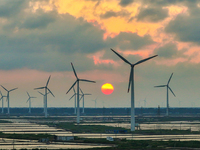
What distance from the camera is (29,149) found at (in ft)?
257

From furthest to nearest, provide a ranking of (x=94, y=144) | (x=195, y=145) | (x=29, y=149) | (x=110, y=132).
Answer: (x=110, y=132) → (x=94, y=144) → (x=195, y=145) → (x=29, y=149)

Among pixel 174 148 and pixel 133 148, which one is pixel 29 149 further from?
pixel 174 148

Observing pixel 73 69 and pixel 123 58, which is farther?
pixel 73 69

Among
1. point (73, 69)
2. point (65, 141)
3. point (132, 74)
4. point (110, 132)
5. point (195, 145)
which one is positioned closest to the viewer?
point (195, 145)

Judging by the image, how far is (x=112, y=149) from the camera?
3088 inches

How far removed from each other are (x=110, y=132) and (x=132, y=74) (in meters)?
21.9


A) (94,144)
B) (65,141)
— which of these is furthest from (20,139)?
(94,144)

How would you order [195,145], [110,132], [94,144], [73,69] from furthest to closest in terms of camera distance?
[73,69] → [110,132] → [94,144] → [195,145]

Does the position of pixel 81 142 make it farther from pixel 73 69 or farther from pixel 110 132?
pixel 73 69

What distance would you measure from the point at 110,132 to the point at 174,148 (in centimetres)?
4838

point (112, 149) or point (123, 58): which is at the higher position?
point (123, 58)

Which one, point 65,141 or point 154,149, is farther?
point 65,141

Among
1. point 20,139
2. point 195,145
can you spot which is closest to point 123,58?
point 20,139

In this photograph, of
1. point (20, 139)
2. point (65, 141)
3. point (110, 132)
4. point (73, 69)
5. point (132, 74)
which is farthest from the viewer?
point (73, 69)
